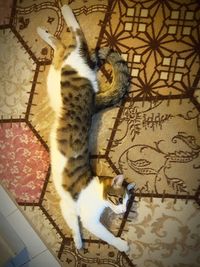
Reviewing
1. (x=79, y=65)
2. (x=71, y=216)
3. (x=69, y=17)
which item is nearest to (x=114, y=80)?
(x=79, y=65)

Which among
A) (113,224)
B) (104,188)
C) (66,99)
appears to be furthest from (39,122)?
(113,224)

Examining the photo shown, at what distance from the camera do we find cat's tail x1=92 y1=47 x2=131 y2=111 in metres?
1.71

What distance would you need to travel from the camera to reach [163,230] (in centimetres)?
183

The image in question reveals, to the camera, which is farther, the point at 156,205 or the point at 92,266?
the point at 92,266

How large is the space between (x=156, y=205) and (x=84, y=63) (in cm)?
74

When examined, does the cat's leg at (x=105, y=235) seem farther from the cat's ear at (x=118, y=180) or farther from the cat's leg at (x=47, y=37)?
the cat's leg at (x=47, y=37)

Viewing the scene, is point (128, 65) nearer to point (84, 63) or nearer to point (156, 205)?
point (84, 63)

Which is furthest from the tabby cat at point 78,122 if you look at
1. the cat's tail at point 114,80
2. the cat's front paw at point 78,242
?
the cat's front paw at point 78,242

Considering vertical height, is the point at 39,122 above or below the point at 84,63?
below

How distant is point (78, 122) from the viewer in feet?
5.49

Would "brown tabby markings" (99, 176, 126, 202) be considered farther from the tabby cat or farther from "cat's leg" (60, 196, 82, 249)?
"cat's leg" (60, 196, 82, 249)

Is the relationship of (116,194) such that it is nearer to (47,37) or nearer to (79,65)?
(79,65)

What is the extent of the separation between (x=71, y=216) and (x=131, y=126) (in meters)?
0.52

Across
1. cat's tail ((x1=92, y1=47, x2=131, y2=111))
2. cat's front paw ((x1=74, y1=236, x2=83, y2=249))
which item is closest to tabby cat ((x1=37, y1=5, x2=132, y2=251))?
cat's tail ((x1=92, y1=47, x2=131, y2=111))
